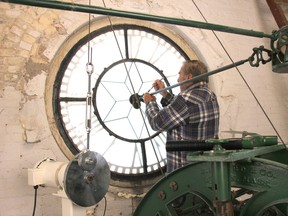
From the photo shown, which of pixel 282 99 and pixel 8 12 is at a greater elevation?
pixel 8 12

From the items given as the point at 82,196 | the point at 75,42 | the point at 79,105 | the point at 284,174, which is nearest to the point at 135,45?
the point at 75,42

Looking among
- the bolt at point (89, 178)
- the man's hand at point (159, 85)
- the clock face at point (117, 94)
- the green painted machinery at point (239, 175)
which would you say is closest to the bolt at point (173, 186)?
the green painted machinery at point (239, 175)

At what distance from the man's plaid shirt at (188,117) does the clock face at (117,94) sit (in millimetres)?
198

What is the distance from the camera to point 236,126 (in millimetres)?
2887

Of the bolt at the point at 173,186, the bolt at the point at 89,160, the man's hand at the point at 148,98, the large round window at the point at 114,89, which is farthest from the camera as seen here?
the large round window at the point at 114,89

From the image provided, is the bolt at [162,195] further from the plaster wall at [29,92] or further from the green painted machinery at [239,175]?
the plaster wall at [29,92]

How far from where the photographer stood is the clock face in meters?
2.22

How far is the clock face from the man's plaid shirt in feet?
0.65

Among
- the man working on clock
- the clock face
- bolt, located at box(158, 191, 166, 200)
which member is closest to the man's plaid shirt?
the man working on clock

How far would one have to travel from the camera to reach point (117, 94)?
Answer: 242cm

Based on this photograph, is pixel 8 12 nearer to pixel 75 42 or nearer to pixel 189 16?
pixel 75 42

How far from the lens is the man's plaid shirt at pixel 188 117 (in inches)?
74.7

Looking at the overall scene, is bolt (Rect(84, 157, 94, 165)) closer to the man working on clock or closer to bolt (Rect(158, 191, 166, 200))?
bolt (Rect(158, 191, 166, 200))

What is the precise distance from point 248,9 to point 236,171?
2381 mm
